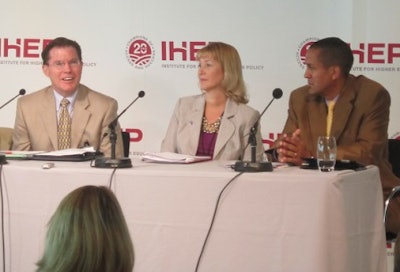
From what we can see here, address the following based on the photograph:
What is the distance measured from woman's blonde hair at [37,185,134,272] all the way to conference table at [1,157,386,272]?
3.90ft

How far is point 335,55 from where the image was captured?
160 inches

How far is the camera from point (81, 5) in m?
5.45

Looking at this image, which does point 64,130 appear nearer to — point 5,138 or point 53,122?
point 53,122

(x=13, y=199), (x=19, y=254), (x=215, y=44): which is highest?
(x=215, y=44)

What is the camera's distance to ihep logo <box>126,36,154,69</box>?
5352 mm

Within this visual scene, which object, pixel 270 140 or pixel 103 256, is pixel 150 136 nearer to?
pixel 270 140

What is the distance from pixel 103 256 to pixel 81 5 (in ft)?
13.6

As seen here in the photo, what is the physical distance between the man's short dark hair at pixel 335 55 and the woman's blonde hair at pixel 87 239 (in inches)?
105

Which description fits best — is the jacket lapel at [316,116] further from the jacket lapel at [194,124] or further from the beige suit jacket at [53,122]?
the beige suit jacket at [53,122]

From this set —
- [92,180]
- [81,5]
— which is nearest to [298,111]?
[92,180]

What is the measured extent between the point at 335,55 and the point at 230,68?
689 millimetres

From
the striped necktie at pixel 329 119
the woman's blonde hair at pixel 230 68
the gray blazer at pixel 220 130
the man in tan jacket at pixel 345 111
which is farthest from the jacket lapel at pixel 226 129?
the striped necktie at pixel 329 119

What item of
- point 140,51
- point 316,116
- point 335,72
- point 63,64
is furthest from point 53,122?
point 335,72

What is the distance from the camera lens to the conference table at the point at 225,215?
271cm
